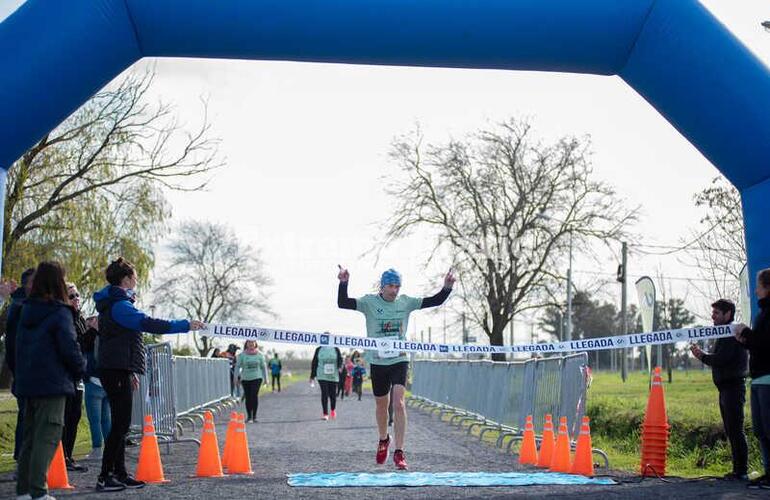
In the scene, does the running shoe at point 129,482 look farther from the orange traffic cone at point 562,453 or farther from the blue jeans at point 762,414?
the blue jeans at point 762,414

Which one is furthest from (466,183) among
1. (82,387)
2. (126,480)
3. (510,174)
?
(126,480)

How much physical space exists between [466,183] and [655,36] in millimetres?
25596

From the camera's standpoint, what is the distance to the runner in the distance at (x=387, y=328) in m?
9.71

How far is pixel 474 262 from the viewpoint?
3516cm

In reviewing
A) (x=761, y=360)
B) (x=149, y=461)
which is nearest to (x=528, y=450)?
(x=761, y=360)

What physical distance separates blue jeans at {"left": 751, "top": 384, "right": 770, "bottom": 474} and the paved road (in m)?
0.42

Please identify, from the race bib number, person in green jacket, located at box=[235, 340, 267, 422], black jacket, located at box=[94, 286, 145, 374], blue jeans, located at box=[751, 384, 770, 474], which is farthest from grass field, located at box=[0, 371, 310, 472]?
blue jeans, located at box=[751, 384, 770, 474]

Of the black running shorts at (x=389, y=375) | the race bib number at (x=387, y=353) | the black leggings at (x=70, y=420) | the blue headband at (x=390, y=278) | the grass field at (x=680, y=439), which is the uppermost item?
the blue headband at (x=390, y=278)

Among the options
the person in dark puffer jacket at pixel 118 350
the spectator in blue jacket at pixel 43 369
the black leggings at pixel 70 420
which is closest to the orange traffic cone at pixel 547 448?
the person in dark puffer jacket at pixel 118 350

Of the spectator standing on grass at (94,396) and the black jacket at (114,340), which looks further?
the spectator standing on grass at (94,396)

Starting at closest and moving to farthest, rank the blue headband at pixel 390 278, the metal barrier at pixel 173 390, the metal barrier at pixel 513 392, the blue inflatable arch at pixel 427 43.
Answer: the blue inflatable arch at pixel 427 43 < the blue headband at pixel 390 278 < the metal barrier at pixel 513 392 < the metal barrier at pixel 173 390

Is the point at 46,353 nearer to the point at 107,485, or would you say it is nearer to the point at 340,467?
the point at 107,485

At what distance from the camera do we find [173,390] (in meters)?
14.5

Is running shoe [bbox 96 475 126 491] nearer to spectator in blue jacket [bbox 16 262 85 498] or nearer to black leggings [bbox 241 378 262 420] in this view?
spectator in blue jacket [bbox 16 262 85 498]
